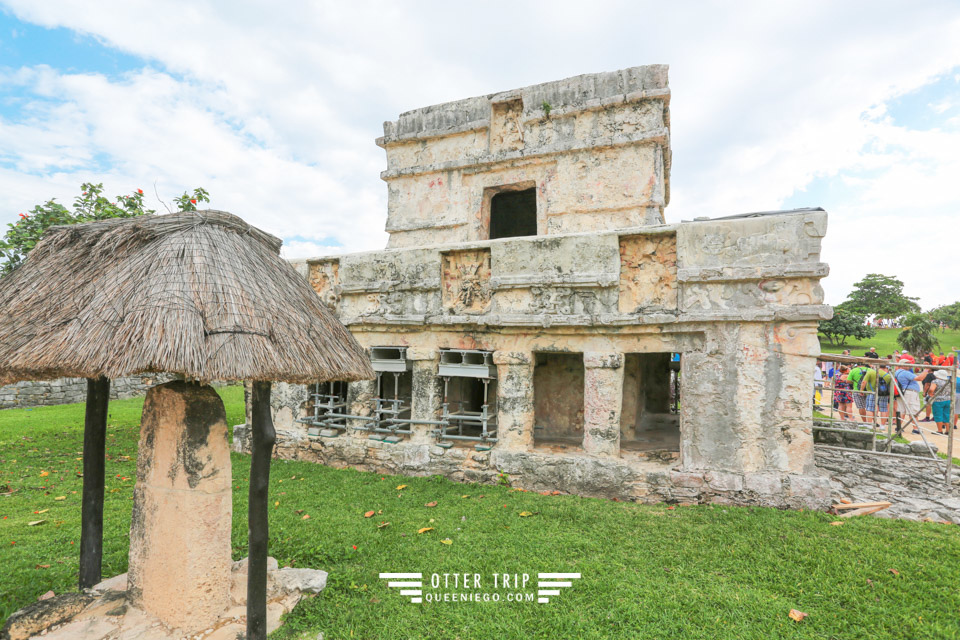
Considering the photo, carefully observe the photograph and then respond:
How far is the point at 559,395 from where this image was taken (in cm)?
839

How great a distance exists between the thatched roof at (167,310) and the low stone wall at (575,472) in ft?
11.6

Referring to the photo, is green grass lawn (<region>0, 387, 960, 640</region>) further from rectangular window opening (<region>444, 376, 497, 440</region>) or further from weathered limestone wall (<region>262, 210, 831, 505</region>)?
rectangular window opening (<region>444, 376, 497, 440</region>)

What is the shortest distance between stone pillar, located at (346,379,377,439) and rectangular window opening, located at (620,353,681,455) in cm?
402

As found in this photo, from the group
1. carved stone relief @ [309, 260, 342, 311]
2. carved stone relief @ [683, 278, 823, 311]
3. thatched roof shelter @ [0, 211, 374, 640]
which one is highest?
carved stone relief @ [309, 260, 342, 311]

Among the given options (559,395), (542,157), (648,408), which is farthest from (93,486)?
(648,408)

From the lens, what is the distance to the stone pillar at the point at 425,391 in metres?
6.80

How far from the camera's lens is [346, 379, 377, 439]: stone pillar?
23.9ft

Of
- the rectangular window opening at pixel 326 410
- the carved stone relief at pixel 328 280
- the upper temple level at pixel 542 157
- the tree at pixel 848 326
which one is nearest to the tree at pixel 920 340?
the tree at pixel 848 326

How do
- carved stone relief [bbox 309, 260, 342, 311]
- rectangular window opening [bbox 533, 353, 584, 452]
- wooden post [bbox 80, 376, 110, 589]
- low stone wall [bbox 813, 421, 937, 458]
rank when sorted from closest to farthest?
wooden post [bbox 80, 376, 110, 589], low stone wall [bbox 813, 421, 937, 458], carved stone relief [bbox 309, 260, 342, 311], rectangular window opening [bbox 533, 353, 584, 452]

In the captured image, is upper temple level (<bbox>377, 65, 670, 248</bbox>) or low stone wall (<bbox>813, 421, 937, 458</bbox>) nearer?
low stone wall (<bbox>813, 421, 937, 458</bbox>)

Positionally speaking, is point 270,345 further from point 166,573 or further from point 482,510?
point 482,510

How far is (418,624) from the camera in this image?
10.6 feet

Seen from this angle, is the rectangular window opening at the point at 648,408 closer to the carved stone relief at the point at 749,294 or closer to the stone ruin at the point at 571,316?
the stone ruin at the point at 571,316

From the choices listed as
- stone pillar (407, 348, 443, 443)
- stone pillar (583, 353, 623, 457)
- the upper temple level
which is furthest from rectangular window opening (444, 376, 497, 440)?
the upper temple level
